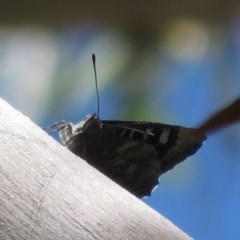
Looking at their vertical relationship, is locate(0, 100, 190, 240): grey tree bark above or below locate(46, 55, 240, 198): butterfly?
above

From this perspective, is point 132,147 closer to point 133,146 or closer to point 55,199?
point 133,146

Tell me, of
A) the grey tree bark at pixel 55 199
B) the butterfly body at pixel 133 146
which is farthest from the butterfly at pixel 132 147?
the grey tree bark at pixel 55 199

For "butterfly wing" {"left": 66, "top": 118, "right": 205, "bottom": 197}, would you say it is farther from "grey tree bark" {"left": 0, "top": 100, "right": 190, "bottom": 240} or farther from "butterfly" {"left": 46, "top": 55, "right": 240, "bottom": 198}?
"grey tree bark" {"left": 0, "top": 100, "right": 190, "bottom": 240}

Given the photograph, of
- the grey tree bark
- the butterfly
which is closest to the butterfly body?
the butterfly

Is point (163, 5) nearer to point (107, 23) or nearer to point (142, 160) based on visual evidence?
point (107, 23)

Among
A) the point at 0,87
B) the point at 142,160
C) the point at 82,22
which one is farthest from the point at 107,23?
the point at 142,160

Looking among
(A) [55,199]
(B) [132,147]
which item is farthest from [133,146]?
(A) [55,199]

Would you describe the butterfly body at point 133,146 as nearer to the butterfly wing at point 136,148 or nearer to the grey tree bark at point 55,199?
the butterfly wing at point 136,148

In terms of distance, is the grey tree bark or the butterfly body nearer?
the grey tree bark
